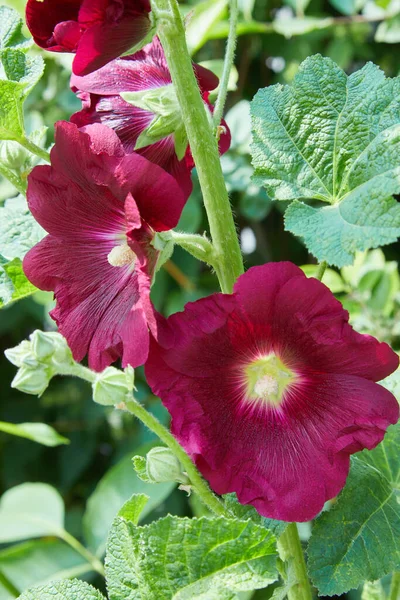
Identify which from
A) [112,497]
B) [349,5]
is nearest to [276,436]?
[112,497]

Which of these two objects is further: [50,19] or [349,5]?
[349,5]

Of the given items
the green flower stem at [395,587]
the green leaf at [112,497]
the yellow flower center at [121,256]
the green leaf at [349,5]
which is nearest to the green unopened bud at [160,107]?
the yellow flower center at [121,256]

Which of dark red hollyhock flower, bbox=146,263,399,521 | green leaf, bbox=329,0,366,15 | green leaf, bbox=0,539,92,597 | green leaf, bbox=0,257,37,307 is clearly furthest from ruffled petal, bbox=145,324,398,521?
green leaf, bbox=329,0,366,15

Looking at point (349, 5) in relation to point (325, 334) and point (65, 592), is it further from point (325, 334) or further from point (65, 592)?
point (65, 592)

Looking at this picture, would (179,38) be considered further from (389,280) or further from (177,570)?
(389,280)

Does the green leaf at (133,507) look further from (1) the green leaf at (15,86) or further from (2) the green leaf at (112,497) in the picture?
(2) the green leaf at (112,497)

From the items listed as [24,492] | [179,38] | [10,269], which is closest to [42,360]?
[10,269]

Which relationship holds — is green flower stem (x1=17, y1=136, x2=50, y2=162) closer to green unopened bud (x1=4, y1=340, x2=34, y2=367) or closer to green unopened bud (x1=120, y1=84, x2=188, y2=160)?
green unopened bud (x1=120, y1=84, x2=188, y2=160)
